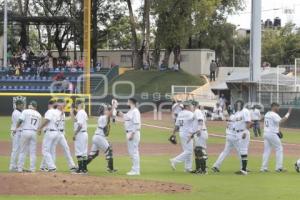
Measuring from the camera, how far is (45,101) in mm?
43875

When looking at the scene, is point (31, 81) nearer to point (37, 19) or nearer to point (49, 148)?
point (37, 19)

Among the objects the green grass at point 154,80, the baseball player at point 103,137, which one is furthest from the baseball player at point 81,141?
the green grass at point 154,80

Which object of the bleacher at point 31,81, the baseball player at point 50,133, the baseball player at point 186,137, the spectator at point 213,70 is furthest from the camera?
the spectator at point 213,70

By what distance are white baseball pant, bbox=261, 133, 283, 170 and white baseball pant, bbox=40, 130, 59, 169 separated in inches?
237

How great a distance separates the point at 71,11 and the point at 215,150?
4343 centimetres

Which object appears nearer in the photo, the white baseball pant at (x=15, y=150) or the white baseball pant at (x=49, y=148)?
the white baseball pant at (x=49, y=148)

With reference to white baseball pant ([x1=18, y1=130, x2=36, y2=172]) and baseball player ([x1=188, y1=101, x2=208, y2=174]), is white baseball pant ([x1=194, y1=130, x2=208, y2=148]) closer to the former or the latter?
baseball player ([x1=188, y1=101, x2=208, y2=174])

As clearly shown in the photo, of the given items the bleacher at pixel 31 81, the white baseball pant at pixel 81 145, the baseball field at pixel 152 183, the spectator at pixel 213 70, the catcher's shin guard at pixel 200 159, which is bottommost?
the baseball field at pixel 152 183

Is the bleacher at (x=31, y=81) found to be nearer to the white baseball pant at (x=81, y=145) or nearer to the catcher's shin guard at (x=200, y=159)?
the white baseball pant at (x=81, y=145)

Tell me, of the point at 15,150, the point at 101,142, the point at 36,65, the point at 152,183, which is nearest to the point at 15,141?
the point at 15,150

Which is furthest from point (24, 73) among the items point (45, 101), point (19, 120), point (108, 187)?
point (108, 187)

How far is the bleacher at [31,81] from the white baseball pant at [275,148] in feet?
97.8

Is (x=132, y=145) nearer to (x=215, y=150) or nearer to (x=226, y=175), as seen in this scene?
(x=226, y=175)

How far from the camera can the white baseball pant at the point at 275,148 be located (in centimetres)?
1795
